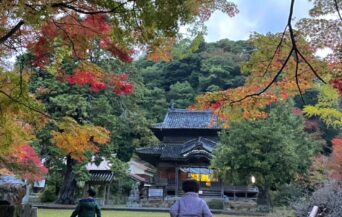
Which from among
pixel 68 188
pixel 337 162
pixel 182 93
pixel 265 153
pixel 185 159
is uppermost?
pixel 182 93

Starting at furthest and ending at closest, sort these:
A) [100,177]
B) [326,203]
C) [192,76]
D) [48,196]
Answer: [192,76], [100,177], [48,196], [326,203]

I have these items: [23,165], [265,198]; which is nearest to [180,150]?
[265,198]

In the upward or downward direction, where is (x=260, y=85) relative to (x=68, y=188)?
upward

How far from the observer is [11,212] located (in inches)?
278

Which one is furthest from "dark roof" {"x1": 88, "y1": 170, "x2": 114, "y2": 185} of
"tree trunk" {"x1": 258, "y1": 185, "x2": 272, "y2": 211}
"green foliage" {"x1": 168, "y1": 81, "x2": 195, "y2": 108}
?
"green foliage" {"x1": 168, "y1": 81, "x2": 195, "y2": 108}

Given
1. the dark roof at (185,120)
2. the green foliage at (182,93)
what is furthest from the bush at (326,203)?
the green foliage at (182,93)

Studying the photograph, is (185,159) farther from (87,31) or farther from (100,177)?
(87,31)

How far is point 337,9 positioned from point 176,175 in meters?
23.9

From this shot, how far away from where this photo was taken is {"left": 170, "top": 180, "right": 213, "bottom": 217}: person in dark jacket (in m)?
4.35

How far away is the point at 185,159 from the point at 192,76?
20.5 metres

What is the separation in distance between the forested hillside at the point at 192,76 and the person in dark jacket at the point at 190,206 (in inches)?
1418

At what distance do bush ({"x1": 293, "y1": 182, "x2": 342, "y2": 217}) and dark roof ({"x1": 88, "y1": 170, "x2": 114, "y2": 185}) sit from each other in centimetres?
2096

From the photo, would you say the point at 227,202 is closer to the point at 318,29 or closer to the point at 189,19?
the point at 318,29

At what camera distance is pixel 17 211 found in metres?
7.70
